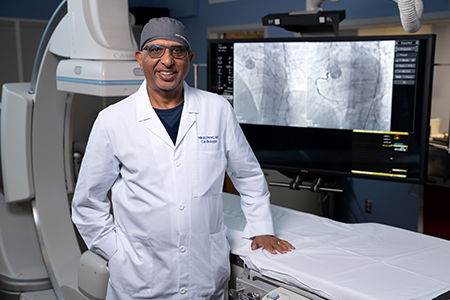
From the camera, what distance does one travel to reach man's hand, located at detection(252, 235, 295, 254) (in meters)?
1.47

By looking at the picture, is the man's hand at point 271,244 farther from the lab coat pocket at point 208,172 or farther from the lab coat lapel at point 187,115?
the lab coat lapel at point 187,115

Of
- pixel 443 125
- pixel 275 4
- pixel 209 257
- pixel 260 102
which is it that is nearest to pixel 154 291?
pixel 209 257

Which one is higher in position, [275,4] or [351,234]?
[275,4]

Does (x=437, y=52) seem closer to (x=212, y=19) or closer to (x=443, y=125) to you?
(x=443, y=125)

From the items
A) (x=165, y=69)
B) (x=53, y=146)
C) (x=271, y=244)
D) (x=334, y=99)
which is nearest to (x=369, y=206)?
(x=334, y=99)

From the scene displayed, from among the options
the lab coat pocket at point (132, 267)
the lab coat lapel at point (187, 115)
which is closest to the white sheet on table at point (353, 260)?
the lab coat pocket at point (132, 267)

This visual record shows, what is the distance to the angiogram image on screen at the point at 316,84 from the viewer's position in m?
2.05

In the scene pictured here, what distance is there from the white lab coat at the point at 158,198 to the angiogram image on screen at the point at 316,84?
0.83 m

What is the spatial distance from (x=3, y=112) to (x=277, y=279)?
168 centimetres

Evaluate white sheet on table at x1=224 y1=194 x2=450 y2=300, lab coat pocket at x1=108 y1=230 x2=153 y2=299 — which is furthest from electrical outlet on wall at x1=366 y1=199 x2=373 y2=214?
lab coat pocket at x1=108 y1=230 x2=153 y2=299

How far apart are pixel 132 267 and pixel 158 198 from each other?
26 cm

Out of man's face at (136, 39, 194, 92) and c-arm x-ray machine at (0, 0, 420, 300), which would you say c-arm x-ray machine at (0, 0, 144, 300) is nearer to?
c-arm x-ray machine at (0, 0, 420, 300)

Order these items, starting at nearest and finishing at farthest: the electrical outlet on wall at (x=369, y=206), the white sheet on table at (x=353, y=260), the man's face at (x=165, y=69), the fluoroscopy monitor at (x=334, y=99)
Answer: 1. the white sheet on table at (x=353, y=260)
2. the man's face at (x=165, y=69)
3. the fluoroscopy monitor at (x=334, y=99)
4. the electrical outlet on wall at (x=369, y=206)

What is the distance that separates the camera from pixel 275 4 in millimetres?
4141
